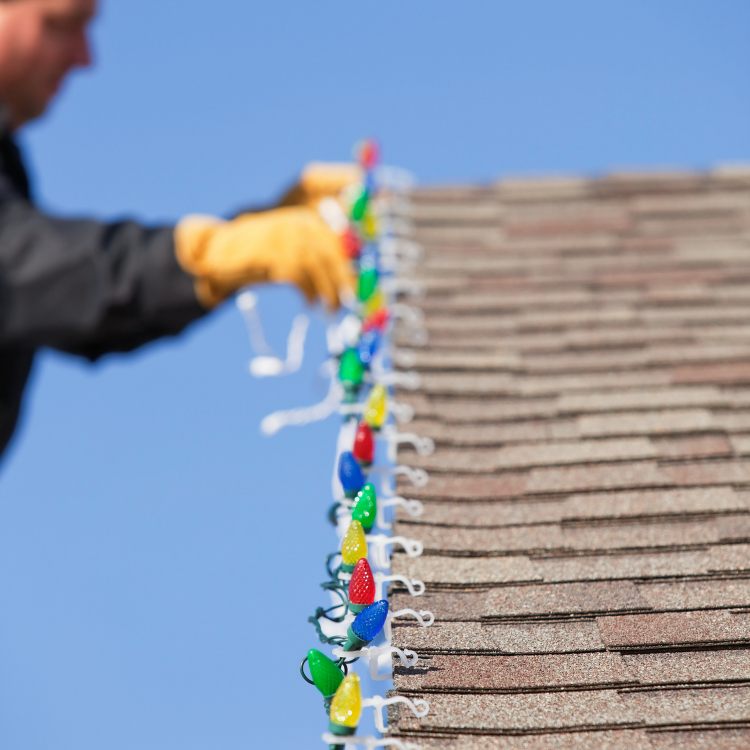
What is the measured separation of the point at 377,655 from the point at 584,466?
950mm

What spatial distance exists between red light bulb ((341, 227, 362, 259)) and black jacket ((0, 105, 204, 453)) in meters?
1.44

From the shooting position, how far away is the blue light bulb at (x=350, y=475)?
5.94ft

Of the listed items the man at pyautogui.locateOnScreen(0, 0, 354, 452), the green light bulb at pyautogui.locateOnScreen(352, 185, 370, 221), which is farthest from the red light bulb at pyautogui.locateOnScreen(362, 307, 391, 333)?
the man at pyautogui.locateOnScreen(0, 0, 354, 452)

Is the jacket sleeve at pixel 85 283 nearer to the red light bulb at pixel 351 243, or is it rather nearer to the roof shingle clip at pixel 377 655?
the roof shingle clip at pixel 377 655

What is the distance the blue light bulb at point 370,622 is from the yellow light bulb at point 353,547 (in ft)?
0.64

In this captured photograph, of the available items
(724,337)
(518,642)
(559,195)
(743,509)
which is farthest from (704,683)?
(559,195)

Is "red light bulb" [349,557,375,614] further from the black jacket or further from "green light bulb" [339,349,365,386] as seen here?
"green light bulb" [339,349,365,386]

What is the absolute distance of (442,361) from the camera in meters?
2.70

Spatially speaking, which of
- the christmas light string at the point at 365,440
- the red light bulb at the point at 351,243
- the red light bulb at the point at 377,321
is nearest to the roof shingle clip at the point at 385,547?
the christmas light string at the point at 365,440

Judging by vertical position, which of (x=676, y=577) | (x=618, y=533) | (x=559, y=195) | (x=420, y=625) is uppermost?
(x=559, y=195)

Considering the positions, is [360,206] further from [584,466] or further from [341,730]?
[341,730]

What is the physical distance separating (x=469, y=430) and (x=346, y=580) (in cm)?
87

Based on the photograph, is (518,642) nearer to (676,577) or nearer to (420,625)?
(420,625)

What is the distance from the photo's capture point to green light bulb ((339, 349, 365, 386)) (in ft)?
7.50
